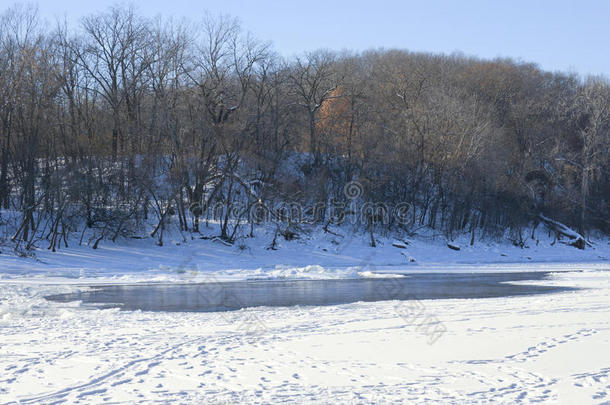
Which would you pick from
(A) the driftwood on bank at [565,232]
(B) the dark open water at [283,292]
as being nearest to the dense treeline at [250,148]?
(A) the driftwood on bank at [565,232]

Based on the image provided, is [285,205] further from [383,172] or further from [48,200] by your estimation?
[48,200]

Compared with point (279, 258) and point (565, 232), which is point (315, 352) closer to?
point (279, 258)

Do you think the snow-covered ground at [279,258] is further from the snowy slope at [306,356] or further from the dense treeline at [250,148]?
the snowy slope at [306,356]

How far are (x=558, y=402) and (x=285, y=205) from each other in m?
32.7

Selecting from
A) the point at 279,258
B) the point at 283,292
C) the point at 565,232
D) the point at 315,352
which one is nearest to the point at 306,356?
the point at 315,352

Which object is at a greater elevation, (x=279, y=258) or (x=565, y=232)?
(x=565, y=232)

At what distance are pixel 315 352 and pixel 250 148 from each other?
31698 mm

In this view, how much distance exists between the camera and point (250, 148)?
42.4m

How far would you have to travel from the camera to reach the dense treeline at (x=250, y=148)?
34.4 m

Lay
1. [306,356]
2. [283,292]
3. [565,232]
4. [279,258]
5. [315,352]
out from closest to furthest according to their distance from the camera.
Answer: [306,356] → [315,352] → [283,292] → [279,258] → [565,232]

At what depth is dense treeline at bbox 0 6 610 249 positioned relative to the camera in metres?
34.4

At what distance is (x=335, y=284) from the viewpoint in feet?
84.6

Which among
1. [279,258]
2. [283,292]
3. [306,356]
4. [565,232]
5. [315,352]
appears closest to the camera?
[306,356]

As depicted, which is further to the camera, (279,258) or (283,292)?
(279,258)
